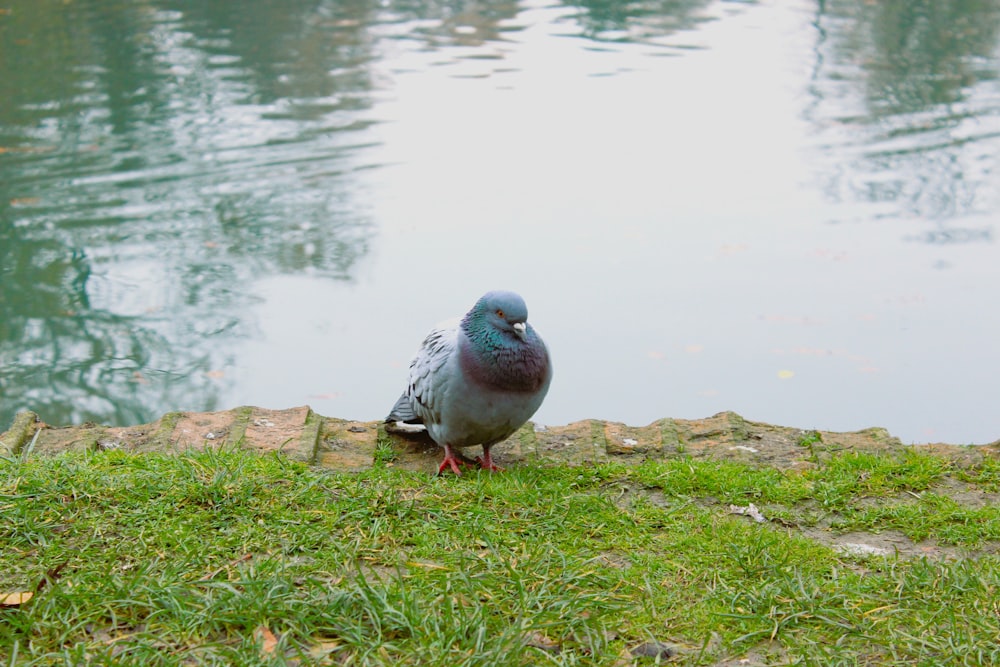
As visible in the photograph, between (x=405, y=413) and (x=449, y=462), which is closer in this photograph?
(x=449, y=462)

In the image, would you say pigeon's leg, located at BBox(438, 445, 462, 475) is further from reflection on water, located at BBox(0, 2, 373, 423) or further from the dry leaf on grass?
reflection on water, located at BBox(0, 2, 373, 423)

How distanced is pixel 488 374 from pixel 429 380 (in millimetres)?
257

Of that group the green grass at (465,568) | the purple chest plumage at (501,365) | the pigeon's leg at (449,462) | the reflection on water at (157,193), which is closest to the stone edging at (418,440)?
the pigeon's leg at (449,462)

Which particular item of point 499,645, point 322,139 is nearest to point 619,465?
point 499,645

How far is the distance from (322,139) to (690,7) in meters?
7.25

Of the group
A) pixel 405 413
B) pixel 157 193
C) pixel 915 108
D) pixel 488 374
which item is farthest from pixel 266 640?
pixel 915 108

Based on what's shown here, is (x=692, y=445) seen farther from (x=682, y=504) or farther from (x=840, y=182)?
(x=840, y=182)

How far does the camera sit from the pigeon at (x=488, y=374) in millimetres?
3559

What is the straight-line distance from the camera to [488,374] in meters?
3.55

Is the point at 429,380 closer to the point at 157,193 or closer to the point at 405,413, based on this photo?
the point at 405,413

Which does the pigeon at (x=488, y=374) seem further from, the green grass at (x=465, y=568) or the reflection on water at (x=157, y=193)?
the reflection on water at (x=157, y=193)

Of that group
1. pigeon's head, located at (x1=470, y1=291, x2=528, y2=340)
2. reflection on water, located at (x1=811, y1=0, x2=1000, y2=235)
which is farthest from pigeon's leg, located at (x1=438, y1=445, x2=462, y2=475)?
reflection on water, located at (x1=811, y1=0, x2=1000, y2=235)

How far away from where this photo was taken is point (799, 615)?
101 inches

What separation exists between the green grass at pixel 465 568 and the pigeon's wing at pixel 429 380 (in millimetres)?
306
